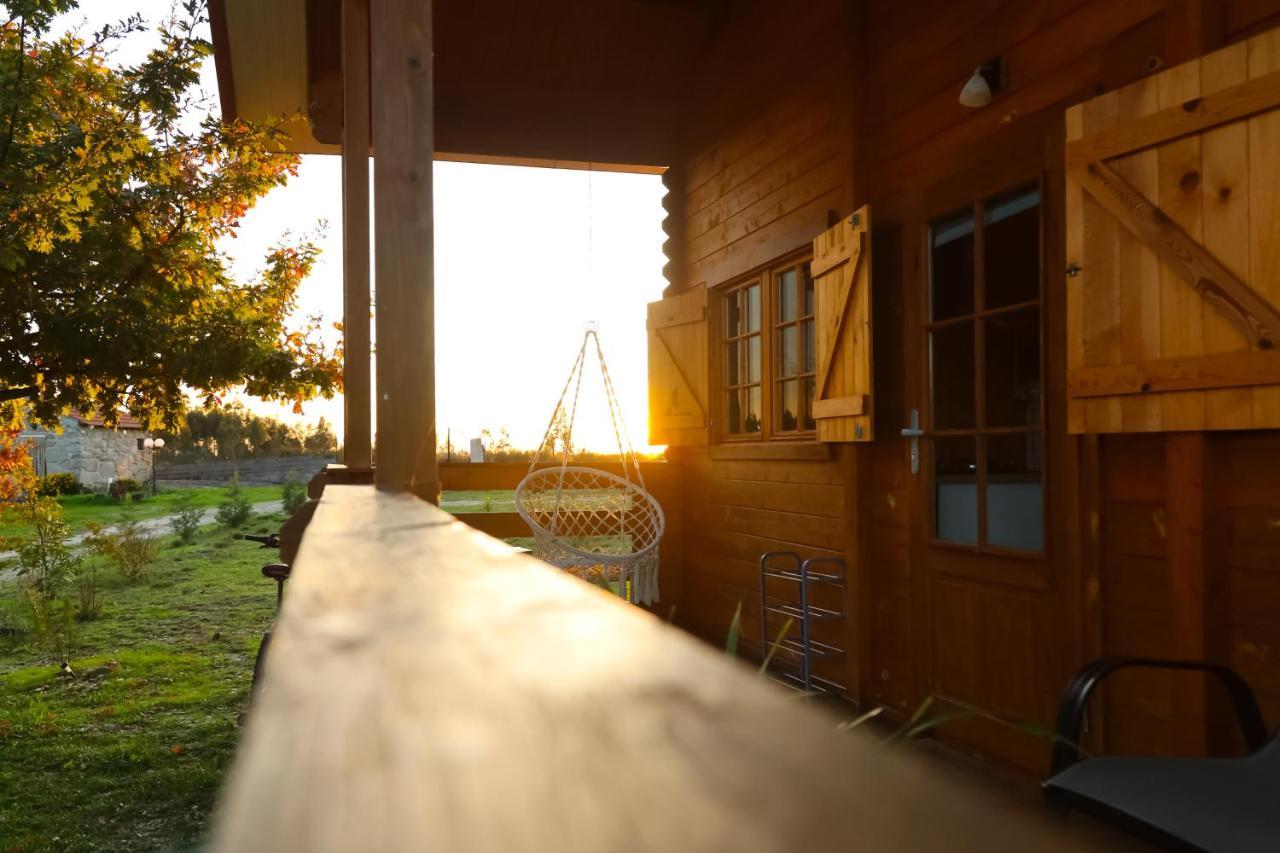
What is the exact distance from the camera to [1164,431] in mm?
2338

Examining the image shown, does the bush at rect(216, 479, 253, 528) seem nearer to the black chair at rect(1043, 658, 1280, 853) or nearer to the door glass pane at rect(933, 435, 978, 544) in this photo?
the door glass pane at rect(933, 435, 978, 544)

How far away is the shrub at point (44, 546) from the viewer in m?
6.20

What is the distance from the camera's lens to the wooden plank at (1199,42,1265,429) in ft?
6.91

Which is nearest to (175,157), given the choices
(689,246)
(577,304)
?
(577,304)

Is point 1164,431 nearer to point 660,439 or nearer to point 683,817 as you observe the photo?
point 683,817

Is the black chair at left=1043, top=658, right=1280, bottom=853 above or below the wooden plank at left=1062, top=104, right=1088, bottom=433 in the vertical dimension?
below

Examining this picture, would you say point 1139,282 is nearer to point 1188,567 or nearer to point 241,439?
point 1188,567

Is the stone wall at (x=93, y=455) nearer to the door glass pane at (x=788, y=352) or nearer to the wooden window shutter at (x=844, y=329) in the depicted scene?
the door glass pane at (x=788, y=352)

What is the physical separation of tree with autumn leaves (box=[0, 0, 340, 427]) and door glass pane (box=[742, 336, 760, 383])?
9.42 feet

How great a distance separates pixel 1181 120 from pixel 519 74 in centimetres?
441

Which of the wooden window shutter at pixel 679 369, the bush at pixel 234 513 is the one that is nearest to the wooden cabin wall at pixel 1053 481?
the wooden window shutter at pixel 679 369

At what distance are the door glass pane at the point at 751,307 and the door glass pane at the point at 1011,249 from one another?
2027mm

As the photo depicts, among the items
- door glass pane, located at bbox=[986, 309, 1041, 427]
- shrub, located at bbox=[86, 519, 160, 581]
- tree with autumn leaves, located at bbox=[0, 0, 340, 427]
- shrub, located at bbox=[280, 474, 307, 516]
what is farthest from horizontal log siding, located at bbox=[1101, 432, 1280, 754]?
shrub, located at bbox=[280, 474, 307, 516]

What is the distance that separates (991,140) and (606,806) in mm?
3394
